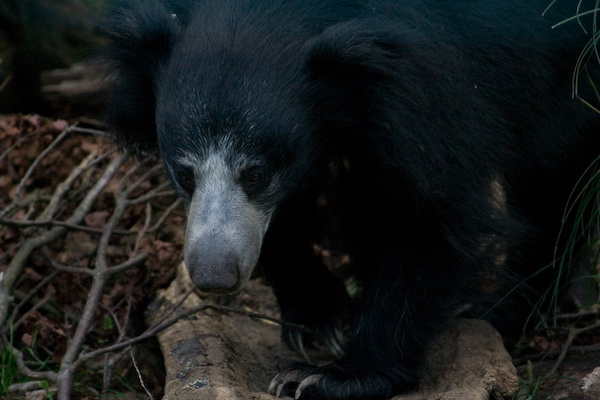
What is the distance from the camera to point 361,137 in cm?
338

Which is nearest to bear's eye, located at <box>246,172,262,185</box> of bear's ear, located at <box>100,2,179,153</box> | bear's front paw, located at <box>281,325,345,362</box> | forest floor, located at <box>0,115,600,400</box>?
bear's ear, located at <box>100,2,179,153</box>

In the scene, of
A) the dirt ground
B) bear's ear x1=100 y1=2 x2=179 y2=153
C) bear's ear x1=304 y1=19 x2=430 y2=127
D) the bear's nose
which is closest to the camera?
the bear's nose

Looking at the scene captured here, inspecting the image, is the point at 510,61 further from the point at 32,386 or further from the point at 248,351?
the point at 32,386

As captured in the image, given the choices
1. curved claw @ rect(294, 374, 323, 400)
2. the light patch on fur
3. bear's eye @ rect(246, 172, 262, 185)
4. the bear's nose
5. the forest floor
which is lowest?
the forest floor

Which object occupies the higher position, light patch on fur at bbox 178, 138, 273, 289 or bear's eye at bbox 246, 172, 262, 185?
bear's eye at bbox 246, 172, 262, 185

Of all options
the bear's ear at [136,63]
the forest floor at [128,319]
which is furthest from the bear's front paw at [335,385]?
the bear's ear at [136,63]

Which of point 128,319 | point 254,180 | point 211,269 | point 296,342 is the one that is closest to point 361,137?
point 254,180

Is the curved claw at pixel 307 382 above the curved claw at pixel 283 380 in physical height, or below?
above

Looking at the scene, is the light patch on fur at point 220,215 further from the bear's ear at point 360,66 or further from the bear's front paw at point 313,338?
the bear's front paw at point 313,338

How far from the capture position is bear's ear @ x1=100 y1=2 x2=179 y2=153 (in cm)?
347

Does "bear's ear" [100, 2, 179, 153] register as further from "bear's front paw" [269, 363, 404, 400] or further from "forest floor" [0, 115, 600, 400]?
"bear's front paw" [269, 363, 404, 400]

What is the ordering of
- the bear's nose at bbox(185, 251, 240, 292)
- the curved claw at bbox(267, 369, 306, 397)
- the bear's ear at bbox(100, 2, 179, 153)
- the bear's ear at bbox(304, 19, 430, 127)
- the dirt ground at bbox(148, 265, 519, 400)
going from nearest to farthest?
the bear's nose at bbox(185, 251, 240, 292), the bear's ear at bbox(304, 19, 430, 127), the dirt ground at bbox(148, 265, 519, 400), the bear's ear at bbox(100, 2, 179, 153), the curved claw at bbox(267, 369, 306, 397)

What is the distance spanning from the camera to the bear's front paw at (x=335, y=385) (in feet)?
11.4

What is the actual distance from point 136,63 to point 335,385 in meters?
1.71
